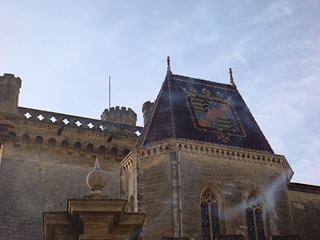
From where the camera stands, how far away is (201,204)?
1694 centimetres

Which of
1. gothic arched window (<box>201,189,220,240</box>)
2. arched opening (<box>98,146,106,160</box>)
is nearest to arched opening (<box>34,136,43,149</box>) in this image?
arched opening (<box>98,146,106,160</box>)

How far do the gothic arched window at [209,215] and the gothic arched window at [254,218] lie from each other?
3.89ft

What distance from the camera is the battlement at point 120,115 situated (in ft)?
88.7

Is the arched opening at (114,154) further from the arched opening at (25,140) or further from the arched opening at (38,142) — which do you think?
the arched opening at (25,140)

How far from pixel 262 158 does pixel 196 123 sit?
106 inches

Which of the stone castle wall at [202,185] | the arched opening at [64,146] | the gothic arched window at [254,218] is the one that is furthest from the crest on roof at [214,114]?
the arched opening at [64,146]

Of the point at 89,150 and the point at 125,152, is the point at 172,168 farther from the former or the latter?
the point at 89,150

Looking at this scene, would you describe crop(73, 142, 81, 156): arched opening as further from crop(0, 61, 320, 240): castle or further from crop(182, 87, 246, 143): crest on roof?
crop(182, 87, 246, 143): crest on roof

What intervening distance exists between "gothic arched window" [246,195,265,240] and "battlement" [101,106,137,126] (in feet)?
35.1

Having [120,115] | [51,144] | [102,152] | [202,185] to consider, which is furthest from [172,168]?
[120,115]

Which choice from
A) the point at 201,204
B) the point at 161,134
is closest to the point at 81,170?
the point at 161,134

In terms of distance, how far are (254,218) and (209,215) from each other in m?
1.68

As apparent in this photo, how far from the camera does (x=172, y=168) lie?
1708 centimetres

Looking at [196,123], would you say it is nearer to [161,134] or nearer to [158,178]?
[161,134]
